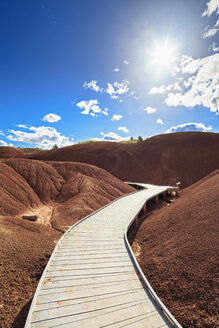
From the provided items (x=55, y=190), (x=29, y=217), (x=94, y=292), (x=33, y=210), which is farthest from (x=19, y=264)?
(x=55, y=190)

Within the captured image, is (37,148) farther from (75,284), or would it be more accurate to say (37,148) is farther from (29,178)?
(75,284)

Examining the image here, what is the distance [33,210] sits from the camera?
12961 millimetres

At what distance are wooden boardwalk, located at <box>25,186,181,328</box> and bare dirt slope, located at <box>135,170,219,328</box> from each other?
3.84 feet

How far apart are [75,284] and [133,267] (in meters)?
1.93

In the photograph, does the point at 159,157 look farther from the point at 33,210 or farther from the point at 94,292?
the point at 94,292

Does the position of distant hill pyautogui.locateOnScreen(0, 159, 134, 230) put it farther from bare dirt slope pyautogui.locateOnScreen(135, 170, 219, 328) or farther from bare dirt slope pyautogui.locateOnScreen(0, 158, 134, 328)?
bare dirt slope pyautogui.locateOnScreen(135, 170, 219, 328)

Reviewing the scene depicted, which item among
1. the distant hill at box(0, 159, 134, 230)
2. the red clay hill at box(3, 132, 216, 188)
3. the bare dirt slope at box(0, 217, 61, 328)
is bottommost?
the bare dirt slope at box(0, 217, 61, 328)

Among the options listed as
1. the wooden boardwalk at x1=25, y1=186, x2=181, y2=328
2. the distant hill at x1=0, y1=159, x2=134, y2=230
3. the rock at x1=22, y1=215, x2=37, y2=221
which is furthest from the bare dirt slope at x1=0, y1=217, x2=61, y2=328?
the distant hill at x1=0, y1=159, x2=134, y2=230

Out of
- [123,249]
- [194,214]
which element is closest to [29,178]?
[123,249]

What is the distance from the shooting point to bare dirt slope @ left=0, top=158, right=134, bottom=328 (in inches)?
201

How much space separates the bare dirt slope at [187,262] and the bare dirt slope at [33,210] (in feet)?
14.0

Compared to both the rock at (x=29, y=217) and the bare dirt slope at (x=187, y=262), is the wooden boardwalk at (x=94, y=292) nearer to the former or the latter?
the bare dirt slope at (x=187, y=262)

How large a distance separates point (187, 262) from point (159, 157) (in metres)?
40.7

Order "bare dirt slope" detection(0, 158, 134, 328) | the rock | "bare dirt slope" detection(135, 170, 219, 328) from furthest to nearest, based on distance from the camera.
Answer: the rock
"bare dirt slope" detection(0, 158, 134, 328)
"bare dirt slope" detection(135, 170, 219, 328)
